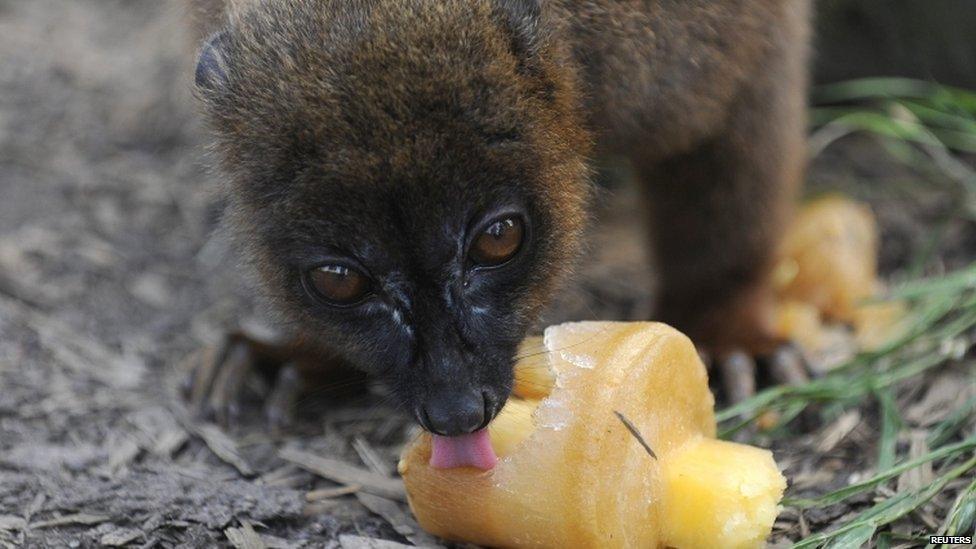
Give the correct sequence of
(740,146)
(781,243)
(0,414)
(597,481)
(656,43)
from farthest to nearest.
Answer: (781,243)
(740,146)
(0,414)
(656,43)
(597,481)

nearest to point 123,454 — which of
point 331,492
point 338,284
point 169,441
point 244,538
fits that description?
point 169,441

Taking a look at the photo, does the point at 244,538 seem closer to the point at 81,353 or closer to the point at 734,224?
the point at 81,353

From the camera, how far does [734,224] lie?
5426 millimetres

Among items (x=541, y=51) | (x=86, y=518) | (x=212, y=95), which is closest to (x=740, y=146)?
(x=541, y=51)

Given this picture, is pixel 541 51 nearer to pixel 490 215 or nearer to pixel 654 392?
pixel 490 215

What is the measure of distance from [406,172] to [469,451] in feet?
2.92

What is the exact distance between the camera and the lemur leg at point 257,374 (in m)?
5.27

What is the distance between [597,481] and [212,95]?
5.80 ft

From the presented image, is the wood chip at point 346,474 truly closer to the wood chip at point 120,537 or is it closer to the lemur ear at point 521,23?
the wood chip at point 120,537

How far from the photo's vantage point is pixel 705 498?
3662mm

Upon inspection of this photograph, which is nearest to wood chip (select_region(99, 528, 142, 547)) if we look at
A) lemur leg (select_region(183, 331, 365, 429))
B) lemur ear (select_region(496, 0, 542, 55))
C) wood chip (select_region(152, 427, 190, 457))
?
wood chip (select_region(152, 427, 190, 457))

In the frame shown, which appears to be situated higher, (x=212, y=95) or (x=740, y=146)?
(x=212, y=95)

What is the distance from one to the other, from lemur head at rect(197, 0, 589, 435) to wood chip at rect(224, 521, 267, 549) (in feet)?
2.21

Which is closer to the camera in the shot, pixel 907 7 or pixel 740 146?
pixel 740 146
